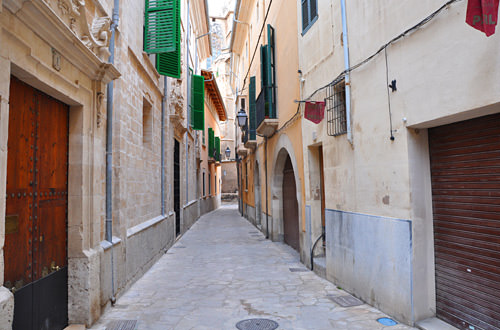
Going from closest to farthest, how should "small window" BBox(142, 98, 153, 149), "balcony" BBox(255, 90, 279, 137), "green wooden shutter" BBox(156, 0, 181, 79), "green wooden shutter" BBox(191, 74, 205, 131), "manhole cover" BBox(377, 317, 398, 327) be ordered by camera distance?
1. "manhole cover" BBox(377, 317, 398, 327)
2. "small window" BBox(142, 98, 153, 149)
3. "green wooden shutter" BBox(156, 0, 181, 79)
4. "balcony" BBox(255, 90, 279, 137)
5. "green wooden shutter" BBox(191, 74, 205, 131)

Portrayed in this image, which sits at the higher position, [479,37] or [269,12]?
[269,12]

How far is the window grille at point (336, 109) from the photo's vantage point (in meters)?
5.99

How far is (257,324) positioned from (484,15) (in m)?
3.98

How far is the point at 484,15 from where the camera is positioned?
106 inches

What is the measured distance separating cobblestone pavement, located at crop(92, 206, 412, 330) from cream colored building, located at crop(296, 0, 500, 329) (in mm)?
641

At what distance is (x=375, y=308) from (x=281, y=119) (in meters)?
6.22

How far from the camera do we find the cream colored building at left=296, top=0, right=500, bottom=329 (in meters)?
3.35

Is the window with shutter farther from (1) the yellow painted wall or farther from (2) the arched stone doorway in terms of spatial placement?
(2) the arched stone doorway

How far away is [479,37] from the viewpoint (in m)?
3.05

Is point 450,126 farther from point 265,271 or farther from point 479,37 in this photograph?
point 265,271

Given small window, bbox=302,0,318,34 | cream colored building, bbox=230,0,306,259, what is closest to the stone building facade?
small window, bbox=302,0,318,34

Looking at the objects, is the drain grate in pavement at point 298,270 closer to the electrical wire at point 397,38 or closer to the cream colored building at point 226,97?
the electrical wire at point 397,38

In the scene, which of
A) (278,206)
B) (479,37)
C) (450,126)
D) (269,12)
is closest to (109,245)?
(450,126)

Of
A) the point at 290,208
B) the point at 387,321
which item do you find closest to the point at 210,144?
the point at 290,208
